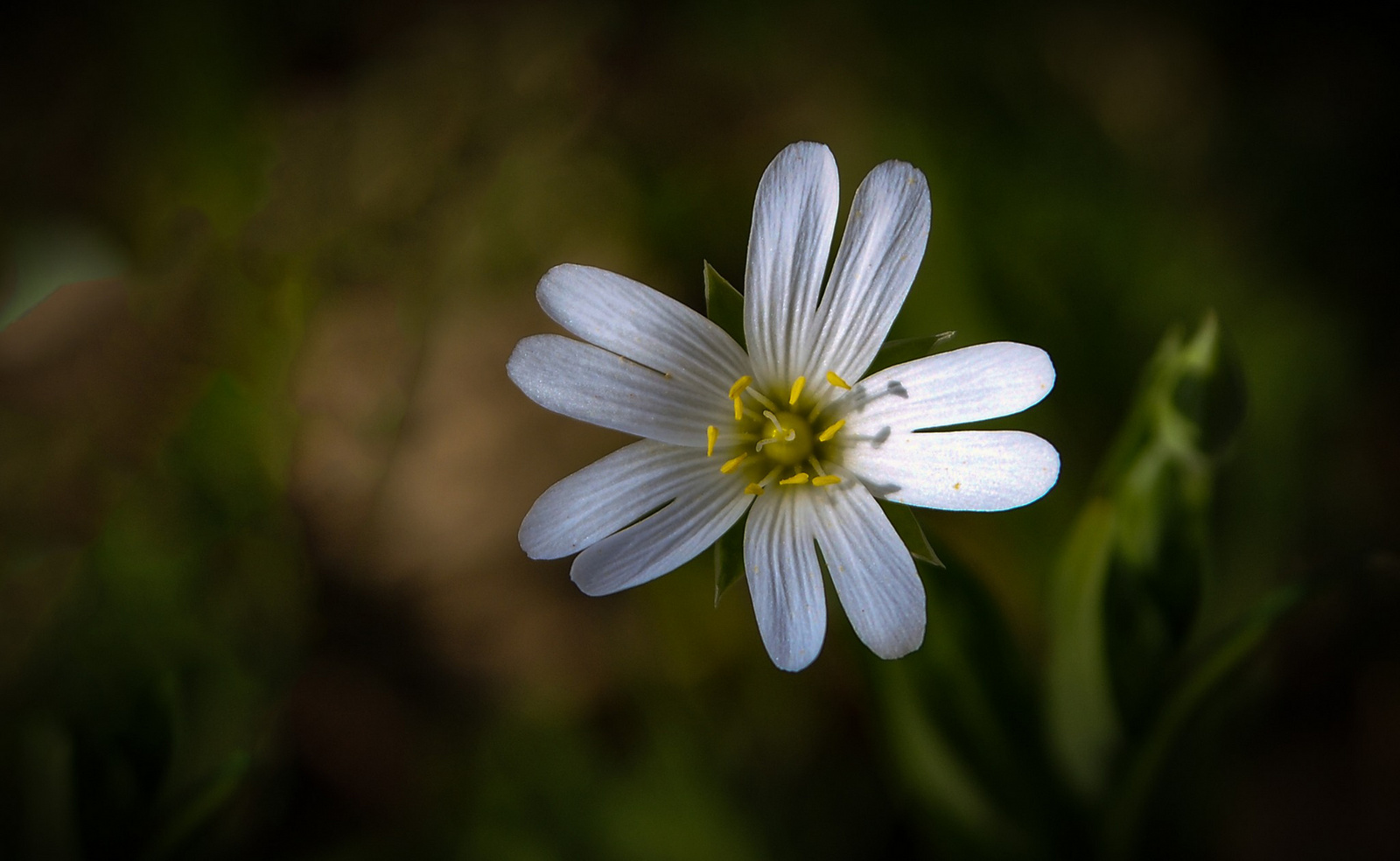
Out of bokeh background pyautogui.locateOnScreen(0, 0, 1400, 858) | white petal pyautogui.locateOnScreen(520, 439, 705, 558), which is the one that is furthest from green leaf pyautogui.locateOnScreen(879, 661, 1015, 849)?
white petal pyautogui.locateOnScreen(520, 439, 705, 558)

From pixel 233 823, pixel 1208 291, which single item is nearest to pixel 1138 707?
pixel 1208 291

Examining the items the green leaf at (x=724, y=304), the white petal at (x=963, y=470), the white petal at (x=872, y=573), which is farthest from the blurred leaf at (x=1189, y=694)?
the green leaf at (x=724, y=304)

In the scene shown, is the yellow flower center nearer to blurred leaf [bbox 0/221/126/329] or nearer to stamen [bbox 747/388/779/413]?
stamen [bbox 747/388/779/413]

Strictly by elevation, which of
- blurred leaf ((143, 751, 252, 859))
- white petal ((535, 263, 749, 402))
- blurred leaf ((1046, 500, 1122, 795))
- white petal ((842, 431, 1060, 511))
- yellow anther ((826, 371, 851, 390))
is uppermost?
white petal ((535, 263, 749, 402))

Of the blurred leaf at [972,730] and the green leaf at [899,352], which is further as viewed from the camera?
the blurred leaf at [972,730]

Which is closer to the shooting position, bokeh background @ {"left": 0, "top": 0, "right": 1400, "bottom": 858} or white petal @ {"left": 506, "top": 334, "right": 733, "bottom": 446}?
white petal @ {"left": 506, "top": 334, "right": 733, "bottom": 446}

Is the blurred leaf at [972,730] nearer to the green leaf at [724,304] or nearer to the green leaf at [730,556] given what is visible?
the green leaf at [730,556]

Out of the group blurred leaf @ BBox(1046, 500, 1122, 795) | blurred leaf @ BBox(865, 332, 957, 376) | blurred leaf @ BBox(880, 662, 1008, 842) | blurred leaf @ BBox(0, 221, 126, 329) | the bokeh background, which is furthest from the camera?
blurred leaf @ BBox(0, 221, 126, 329)
